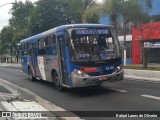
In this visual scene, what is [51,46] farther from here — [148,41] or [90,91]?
[148,41]

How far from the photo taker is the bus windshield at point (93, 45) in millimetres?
13680

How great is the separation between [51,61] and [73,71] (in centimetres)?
311

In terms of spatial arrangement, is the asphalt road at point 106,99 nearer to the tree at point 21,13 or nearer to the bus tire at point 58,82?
the bus tire at point 58,82

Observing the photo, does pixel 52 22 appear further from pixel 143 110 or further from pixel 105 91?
pixel 143 110

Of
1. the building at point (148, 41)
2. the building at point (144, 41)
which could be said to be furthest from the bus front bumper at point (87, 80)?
the building at point (144, 41)

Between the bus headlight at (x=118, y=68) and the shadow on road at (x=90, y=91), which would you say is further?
the shadow on road at (x=90, y=91)

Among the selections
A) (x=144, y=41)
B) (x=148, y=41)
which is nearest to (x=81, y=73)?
(x=148, y=41)

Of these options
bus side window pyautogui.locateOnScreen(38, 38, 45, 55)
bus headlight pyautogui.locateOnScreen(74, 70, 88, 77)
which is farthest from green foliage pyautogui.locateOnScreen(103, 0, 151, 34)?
bus headlight pyautogui.locateOnScreen(74, 70, 88, 77)

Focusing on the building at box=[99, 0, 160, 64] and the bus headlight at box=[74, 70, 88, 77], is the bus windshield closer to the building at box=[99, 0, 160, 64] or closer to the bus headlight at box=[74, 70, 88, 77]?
the bus headlight at box=[74, 70, 88, 77]

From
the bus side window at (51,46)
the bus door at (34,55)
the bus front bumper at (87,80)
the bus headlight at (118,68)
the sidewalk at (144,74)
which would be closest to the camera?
the bus front bumper at (87,80)

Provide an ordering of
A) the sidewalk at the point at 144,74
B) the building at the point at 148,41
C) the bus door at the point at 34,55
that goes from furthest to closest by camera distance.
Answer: the building at the point at 148,41 → the bus door at the point at 34,55 → the sidewalk at the point at 144,74

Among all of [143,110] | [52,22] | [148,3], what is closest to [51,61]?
[143,110]

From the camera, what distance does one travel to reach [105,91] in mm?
14930

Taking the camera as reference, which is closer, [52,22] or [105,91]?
[105,91]
